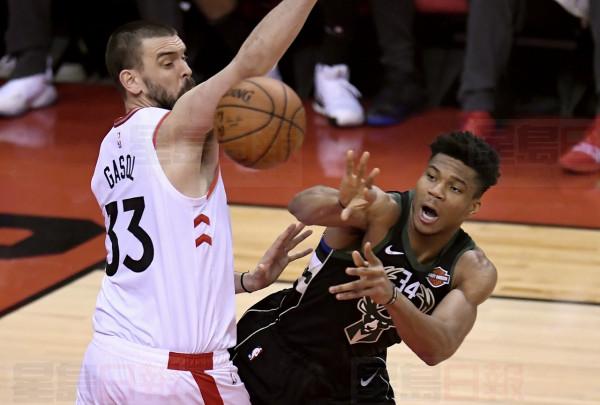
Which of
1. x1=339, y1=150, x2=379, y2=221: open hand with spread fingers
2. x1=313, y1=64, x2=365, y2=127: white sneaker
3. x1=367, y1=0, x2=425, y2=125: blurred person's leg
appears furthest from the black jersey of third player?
x1=367, y1=0, x2=425, y2=125: blurred person's leg

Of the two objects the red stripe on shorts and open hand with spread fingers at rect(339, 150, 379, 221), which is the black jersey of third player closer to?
open hand with spread fingers at rect(339, 150, 379, 221)

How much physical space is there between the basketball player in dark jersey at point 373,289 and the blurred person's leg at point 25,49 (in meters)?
5.23

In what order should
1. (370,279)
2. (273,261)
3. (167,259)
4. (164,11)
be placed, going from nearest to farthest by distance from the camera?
1. (370,279)
2. (167,259)
3. (273,261)
4. (164,11)

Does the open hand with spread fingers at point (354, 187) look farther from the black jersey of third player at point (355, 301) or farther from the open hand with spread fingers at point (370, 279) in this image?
the black jersey of third player at point (355, 301)

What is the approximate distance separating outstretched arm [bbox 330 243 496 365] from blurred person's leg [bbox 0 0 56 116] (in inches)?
229

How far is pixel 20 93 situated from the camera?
352 inches

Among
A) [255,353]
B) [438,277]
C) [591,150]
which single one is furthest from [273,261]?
[591,150]

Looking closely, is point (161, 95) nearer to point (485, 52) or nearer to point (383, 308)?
point (383, 308)

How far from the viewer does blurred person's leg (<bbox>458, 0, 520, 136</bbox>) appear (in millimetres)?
7902

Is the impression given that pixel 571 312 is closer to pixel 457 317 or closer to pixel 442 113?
pixel 457 317

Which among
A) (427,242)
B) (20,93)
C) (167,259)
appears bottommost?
(20,93)

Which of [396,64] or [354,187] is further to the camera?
[396,64]

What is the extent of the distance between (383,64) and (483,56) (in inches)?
44.7

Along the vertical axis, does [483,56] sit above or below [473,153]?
below
